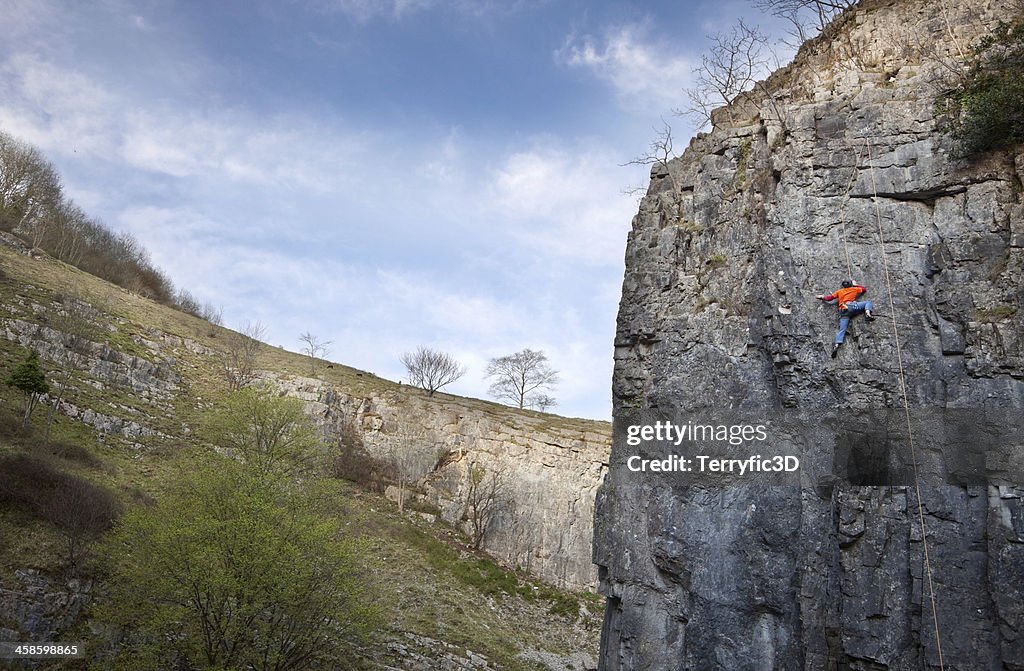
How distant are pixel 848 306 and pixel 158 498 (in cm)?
2073

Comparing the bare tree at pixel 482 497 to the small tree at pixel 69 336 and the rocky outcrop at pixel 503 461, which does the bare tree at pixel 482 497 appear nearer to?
the rocky outcrop at pixel 503 461

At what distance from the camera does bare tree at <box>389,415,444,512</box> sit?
3503cm

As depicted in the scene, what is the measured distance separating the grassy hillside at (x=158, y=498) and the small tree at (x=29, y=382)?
38 cm

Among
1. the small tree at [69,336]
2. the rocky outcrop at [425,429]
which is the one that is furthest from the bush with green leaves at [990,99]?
the small tree at [69,336]

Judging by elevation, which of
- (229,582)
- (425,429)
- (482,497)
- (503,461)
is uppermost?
(425,429)

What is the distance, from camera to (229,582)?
47.6 ft

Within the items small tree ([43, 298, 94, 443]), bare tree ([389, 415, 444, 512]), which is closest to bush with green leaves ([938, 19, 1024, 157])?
bare tree ([389, 415, 444, 512])

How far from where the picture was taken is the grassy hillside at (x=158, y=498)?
17453 mm

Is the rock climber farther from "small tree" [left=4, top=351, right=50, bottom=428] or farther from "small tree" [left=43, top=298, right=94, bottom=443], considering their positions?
"small tree" [left=43, top=298, right=94, bottom=443]

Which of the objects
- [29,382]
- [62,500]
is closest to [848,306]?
[62,500]

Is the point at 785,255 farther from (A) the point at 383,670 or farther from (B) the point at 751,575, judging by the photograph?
(A) the point at 383,670

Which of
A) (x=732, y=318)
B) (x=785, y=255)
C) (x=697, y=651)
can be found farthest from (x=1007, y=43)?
(x=697, y=651)

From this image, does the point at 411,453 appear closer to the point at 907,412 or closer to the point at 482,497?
the point at 482,497

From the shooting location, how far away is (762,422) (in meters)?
13.4
